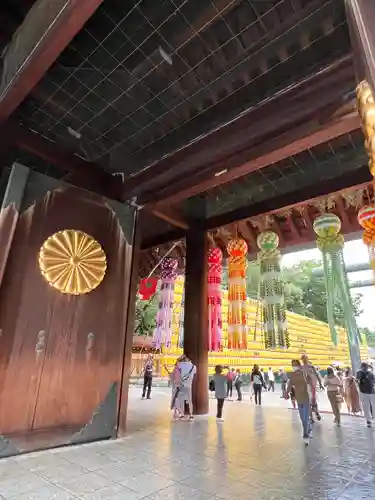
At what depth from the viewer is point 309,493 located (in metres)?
2.35

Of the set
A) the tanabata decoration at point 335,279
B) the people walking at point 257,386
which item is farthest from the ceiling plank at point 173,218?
the people walking at point 257,386

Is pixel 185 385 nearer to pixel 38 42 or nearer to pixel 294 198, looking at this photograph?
pixel 294 198

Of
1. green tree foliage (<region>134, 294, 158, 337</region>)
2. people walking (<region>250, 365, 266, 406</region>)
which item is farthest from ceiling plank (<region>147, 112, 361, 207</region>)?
green tree foliage (<region>134, 294, 158, 337</region>)

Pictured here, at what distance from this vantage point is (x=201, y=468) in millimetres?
Result: 2859

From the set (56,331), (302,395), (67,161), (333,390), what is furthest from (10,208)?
(333,390)

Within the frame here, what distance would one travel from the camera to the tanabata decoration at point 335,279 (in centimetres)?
392

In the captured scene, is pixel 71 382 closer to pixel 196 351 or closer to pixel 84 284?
pixel 84 284

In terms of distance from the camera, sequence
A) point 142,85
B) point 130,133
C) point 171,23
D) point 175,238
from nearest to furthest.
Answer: point 171,23
point 142,85
point 130,133
point 175,238

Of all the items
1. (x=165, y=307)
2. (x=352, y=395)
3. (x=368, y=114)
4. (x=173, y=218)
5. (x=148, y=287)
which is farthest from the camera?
(x=148, y=287)

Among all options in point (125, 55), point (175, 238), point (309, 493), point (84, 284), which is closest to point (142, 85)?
point (125, 55)

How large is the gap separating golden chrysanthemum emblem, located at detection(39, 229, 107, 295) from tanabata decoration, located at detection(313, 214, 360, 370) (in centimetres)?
323

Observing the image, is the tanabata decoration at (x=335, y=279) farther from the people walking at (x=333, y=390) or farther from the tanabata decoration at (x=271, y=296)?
the people walking at (x=333, y=390)

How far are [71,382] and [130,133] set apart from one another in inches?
140

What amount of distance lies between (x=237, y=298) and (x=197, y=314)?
0.99 meters
